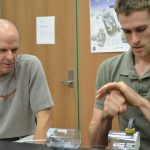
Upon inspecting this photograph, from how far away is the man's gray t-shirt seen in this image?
71.7 inches

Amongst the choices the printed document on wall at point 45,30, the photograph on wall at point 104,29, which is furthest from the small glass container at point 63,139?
the printed document on wall at point 45,30

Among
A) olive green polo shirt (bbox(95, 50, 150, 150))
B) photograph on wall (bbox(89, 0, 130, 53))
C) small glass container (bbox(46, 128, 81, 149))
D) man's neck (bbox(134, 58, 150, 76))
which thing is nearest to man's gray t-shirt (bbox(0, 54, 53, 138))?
olive green polo shirt (bbox(95, 50, 150, 150))

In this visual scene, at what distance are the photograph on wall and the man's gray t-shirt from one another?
4.08 ft

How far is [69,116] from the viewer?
326 cm

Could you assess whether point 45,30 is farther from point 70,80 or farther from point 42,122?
point 42,122

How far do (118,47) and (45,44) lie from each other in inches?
30.7

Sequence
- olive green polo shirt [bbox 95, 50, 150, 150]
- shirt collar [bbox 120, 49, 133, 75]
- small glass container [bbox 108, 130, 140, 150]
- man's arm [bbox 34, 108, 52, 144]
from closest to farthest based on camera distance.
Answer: small glass container [bbox 108, 130, 140, 150] → olive green polo shirt [bbox 95, 50, 150, 150] → shirt collar [bbox 120, 49, 133, 75] → man's arm [bbox 34, 108, 52, 144]

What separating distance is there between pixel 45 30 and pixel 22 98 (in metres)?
1.55

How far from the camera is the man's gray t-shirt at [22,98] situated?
71.7 inches

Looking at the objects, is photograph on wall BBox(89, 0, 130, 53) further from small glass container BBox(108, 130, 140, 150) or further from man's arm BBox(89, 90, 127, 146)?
small glass container BBox(108, 130, 140, 150)

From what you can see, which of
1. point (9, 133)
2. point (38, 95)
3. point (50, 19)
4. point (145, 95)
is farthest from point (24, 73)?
point (50, 19)

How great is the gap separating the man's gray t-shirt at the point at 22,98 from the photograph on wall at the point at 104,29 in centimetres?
125

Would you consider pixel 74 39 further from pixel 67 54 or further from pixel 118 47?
pixel 118 47

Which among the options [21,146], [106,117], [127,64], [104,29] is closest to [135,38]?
[127,64]
